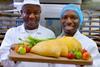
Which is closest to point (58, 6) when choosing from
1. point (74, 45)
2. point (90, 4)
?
point (74, 45)

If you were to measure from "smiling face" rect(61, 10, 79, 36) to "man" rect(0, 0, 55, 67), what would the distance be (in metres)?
0.18

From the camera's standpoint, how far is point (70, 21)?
6.21 ft

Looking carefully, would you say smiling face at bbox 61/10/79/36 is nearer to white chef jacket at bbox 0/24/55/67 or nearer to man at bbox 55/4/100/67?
man at bbox 55/4/100/67

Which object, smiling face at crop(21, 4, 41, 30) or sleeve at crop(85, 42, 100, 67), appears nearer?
sleeve at crop(85, 42, 100, 67)

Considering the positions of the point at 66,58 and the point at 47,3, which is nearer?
the point at 66,58

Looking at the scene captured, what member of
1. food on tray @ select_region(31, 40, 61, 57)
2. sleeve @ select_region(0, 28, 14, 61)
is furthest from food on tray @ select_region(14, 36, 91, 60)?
sleeve @ select_region(0, 28, 14, 61)

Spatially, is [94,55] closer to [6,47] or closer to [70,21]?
[70,21]

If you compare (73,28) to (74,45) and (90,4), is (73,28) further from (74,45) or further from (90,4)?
(90,4)

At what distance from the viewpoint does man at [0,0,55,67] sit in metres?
1.89

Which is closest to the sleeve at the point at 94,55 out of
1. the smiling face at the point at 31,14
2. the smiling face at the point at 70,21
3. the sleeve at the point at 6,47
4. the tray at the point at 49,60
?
the smiling face at the point at 70,21

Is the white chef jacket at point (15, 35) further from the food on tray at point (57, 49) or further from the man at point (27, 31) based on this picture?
the food on tray at point (57, 49)

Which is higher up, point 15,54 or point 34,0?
point 34,0

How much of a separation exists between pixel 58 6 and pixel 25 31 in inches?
33.5

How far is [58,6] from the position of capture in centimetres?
279
